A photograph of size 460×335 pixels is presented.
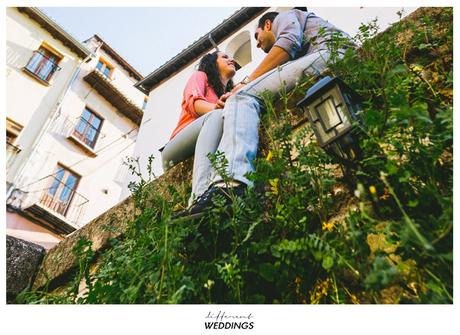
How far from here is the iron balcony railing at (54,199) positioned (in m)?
11.2

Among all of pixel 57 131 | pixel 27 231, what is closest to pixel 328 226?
pixel 27 231

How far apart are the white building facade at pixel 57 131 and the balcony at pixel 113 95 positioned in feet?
0.15

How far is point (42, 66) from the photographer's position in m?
13.8

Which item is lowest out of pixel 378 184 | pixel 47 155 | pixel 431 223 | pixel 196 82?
pixel 431 223

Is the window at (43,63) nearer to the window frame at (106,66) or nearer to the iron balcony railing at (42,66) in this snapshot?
the iron balcony railing at (42,66)

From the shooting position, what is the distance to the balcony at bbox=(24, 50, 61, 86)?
43.8ft

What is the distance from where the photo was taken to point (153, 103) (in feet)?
30.8

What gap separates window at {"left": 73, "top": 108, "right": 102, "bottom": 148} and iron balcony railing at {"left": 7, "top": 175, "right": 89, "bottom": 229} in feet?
7.75

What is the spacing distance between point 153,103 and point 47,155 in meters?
5.80

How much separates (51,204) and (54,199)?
0.25m

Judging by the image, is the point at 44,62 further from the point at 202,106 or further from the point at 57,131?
the point at 202,106

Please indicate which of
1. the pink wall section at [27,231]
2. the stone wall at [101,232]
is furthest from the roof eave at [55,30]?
the stone wall at [101,232]
